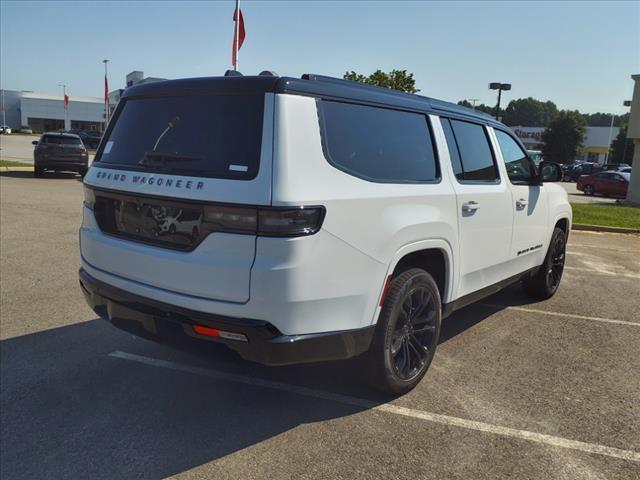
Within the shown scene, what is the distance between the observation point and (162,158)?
302cm

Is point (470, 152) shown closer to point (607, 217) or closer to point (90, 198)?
point (90, 198)

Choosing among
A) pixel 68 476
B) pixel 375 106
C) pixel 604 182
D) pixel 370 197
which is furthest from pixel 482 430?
pixel 604 182

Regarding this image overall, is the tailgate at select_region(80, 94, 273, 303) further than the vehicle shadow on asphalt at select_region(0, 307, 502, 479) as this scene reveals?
No

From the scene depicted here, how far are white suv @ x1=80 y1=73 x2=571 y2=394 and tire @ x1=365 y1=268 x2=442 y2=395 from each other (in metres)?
0.01

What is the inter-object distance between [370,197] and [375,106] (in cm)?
68

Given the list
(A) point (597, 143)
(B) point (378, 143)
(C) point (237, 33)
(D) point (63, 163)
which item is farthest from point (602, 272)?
(A) point (597, 143)

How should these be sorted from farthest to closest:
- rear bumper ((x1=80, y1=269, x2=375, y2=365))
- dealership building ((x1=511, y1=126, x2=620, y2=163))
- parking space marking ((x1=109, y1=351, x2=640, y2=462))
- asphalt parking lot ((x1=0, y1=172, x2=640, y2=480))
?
dealership building ((x1=511, y1=126, x2=620, y2=163)) < parking space marking ((x1=109, y1=351, x2=640, y2=462)) < asphalt parking lot ((x1=0, y1=172, x2=640, y2=480)) < rear bumper ((x1=80, y1=269, x2=375, y2=365))

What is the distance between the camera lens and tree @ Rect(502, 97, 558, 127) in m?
149

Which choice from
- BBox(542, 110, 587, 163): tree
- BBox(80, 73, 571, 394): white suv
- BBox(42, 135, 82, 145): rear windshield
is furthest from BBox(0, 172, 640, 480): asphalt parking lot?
BBox(542, 110, 587, 163): tree

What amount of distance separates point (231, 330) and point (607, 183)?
1193 inches

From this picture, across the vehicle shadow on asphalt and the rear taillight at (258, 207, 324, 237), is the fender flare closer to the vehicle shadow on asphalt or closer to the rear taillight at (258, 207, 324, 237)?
the vehicle shadow on asphalt

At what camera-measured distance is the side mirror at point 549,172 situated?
536 cm

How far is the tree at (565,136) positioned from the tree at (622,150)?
390 cm

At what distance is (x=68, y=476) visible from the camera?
268 cm
